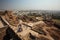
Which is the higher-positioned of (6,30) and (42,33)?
(6,30)

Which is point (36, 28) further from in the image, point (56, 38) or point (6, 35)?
point (6, 35)

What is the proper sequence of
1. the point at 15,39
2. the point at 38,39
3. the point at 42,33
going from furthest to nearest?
the point at 42,33, the point at 38,39, the point at 15,39

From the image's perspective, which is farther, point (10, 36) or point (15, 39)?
point (10, 36)

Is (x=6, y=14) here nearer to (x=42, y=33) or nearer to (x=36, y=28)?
(x=36, y=28)

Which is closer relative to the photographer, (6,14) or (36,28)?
(36,28)

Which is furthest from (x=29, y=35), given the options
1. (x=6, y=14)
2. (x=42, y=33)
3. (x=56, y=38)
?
(x=6, y=14)

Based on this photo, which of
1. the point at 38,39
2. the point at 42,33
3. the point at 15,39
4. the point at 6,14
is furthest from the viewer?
the point at 6,14

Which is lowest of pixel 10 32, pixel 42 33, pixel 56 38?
pixel 56 38

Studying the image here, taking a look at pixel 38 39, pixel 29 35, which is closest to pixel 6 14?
pixel 29 35

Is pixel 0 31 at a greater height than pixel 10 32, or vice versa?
pixel 0 31
